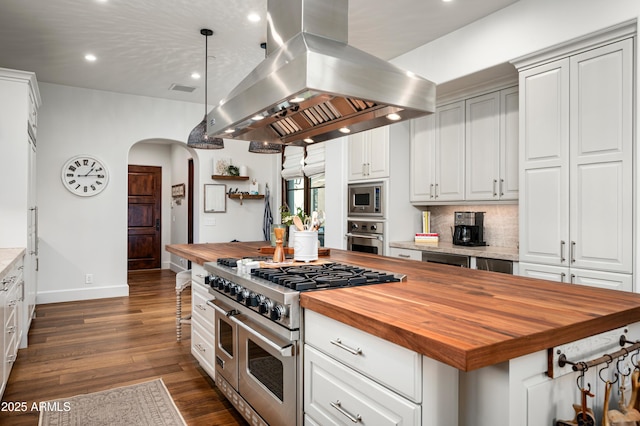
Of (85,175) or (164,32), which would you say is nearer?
(164,32)

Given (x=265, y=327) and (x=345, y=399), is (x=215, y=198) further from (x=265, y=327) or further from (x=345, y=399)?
(x=345, y=399)

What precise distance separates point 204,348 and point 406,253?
220 centimetres

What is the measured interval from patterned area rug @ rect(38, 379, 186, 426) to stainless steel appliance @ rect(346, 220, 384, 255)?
2528 millimetres

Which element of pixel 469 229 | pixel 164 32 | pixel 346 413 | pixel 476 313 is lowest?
pixel 346 413

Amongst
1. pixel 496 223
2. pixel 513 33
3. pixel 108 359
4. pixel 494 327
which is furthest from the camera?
pixel 496 223

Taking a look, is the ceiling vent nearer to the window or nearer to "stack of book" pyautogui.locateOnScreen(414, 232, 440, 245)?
the window

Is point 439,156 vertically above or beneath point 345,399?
above

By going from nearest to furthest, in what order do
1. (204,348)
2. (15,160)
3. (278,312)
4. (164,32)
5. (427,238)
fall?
(278,312) < (204,348) < (15,160) < (164,32) < (427,238)

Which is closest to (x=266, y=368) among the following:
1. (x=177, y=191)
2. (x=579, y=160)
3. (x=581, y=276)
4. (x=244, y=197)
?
(x=581, y=276)

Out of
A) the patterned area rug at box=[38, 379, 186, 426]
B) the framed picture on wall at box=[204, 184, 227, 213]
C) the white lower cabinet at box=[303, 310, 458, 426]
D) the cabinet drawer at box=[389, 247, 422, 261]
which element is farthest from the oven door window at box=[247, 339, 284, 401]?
the framed picture on wall at box=[204, 184, 227, 213]

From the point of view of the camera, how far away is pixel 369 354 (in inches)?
53.5

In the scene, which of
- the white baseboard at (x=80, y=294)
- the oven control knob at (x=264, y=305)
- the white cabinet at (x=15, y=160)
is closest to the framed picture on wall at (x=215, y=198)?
the white baseboard at (x=80, y=294)

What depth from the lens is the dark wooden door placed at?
8.57m

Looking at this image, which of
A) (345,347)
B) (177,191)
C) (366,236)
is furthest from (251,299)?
(177,191)
